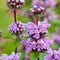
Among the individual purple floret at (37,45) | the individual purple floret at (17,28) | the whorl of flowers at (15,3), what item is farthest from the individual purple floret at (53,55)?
the whorl of flowers at (15,3)

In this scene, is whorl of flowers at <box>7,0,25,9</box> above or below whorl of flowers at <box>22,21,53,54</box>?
above

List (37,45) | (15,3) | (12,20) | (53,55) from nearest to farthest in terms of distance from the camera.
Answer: (53,55) < (37,45) < (15,3) < (12,20)

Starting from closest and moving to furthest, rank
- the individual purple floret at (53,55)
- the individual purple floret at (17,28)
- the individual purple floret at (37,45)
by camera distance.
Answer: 1. the individual purple floret at (53,55)
2. the individual purple floret at (37,45)
3. the individual purple floret at (17,28)

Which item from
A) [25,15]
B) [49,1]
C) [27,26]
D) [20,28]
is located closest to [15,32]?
[20,28]

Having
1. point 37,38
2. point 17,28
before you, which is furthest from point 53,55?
point 17,28

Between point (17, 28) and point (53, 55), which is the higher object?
point (17, 28)

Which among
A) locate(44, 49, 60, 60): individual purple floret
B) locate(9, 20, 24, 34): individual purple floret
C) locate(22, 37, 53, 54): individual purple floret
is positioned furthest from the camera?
locate(9, 20, 24, 34): individual purple floret

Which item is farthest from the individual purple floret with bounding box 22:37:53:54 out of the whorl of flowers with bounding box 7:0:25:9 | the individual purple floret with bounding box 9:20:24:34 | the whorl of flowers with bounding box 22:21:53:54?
the whorl of flowers with bounding box 7:0:25:9

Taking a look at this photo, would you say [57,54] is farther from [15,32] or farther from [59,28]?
[59,28]

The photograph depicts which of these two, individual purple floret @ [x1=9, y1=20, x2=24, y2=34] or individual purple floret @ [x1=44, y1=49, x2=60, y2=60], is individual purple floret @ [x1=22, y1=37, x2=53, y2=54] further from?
individual purple floret @ [x1=9, y1=20, x2=24, y2=34]

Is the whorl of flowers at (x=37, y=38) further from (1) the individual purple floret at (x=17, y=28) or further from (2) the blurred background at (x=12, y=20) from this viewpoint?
(1) the individual purple floret at (x=17, y=28)

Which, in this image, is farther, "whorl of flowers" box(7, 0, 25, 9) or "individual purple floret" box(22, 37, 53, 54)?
"whorl of flowers" box(7, 0, 25, 9)

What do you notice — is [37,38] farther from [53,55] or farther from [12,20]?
→ [12,20]
